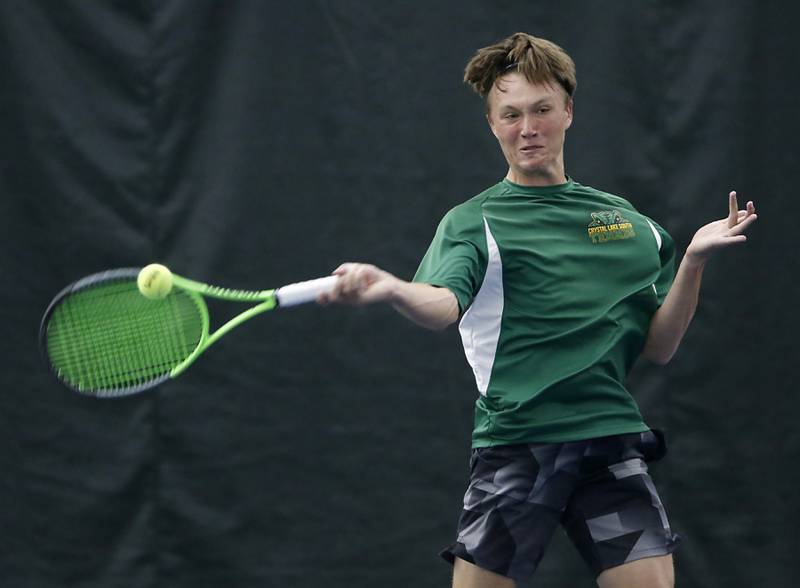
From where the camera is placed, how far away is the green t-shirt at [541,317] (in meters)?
2.81

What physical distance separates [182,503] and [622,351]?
5.31ft

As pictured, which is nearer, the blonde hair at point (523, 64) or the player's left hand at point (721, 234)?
the player's left hand at point (721, 234)

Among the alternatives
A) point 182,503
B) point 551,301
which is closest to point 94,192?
point 182,503

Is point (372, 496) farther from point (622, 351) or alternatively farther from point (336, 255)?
point (622, 351)

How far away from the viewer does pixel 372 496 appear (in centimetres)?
392

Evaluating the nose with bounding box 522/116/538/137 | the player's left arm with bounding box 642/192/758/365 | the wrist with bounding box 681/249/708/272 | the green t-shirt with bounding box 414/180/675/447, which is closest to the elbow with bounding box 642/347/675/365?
the player's left arm with bounding box 642/192/758/365

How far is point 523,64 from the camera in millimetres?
2947

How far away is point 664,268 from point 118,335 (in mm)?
1335

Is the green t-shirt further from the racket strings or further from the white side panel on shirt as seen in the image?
→ the racket strings

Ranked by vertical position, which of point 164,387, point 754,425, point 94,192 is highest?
point 94,192

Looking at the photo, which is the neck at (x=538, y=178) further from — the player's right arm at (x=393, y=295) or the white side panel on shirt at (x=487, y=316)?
the player's right arm at (x=393, y=295)

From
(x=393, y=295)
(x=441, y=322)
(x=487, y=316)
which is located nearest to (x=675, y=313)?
(x=487, y=316)

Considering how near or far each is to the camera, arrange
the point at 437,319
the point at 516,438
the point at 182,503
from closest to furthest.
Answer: the point at 437,319 < the point at 516,438 < the point at 182,503

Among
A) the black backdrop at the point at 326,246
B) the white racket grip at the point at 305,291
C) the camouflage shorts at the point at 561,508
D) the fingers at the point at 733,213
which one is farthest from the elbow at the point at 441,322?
the black backdrop at the point at 326,246
